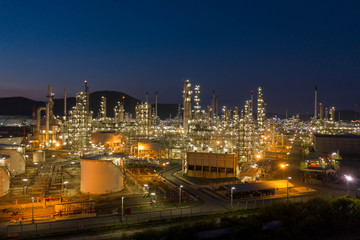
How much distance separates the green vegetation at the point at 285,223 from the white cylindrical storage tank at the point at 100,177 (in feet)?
28.7

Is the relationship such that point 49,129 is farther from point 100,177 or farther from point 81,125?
point 100,177

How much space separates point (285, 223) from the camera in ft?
55.2

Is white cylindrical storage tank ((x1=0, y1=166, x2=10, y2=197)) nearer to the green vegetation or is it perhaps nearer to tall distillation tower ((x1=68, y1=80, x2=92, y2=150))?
the green vegetation

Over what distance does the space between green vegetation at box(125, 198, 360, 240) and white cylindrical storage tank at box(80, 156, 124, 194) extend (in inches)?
345

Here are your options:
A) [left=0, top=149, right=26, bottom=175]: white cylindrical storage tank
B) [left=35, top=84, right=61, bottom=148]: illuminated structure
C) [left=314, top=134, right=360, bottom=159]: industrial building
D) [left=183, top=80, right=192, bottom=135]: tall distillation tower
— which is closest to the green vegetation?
[left=0, top=149, right=26, bottom=175]: white cylindrical storage tank

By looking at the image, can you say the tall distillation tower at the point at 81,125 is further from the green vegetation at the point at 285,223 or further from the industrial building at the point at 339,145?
the industrial building at the point at 339,145

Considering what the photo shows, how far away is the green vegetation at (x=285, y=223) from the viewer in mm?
15352

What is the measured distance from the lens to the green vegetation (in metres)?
15.4

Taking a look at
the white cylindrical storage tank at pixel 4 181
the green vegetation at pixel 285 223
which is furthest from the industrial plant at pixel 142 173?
the green vegetation at pixel 285 223

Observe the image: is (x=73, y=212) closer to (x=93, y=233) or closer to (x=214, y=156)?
(x=93, y=233)

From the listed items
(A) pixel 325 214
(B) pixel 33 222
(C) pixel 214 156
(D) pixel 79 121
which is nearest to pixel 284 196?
(A) pixel 325 214

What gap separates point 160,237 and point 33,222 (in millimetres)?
7440

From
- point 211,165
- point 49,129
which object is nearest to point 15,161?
point 211,165

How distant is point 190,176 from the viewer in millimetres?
30812
